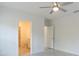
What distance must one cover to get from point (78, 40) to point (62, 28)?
1.00 m

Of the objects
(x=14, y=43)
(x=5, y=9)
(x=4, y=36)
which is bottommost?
(x=14, y=43)

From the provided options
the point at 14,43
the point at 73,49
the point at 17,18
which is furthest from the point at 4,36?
the point at 73,49

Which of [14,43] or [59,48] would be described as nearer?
[14,43]

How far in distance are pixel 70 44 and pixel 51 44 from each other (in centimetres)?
121

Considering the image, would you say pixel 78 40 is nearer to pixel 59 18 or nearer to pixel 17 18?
pixel 59 18

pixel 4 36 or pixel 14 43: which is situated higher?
pixel 4 36

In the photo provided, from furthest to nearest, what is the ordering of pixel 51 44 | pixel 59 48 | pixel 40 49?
1. pixel 51 44
2. pixel 59 48
3. pixel 40 49

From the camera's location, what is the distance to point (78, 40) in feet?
16.0

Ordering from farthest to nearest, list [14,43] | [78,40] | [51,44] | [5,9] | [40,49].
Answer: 1. [51,44]
2. [40,49]
3. [78,40]
4. [14,43]
5. [5,9]

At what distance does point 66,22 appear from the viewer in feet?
17.4

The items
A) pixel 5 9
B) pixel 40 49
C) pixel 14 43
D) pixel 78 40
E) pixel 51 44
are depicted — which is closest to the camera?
pixel 5 9

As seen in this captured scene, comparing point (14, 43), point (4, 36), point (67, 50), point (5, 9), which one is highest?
point (5, 9)

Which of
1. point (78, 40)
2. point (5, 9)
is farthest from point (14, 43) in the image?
point (78, 40)

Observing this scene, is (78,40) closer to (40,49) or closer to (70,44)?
(70,44)
